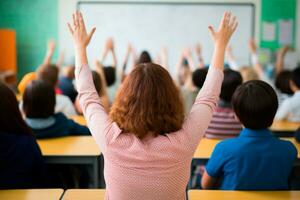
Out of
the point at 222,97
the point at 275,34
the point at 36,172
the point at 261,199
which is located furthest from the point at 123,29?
the point at 261,199

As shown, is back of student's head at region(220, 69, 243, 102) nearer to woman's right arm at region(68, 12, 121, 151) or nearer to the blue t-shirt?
the blue t-shirt

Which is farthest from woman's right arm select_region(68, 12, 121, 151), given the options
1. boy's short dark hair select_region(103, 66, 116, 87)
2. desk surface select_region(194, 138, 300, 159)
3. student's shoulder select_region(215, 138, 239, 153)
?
boy's short dark hair select_region(103, 66, 116, 87)

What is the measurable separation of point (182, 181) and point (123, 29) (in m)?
5.91

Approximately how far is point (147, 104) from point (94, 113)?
0.21 meters

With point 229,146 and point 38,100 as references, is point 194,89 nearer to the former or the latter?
point 38,100

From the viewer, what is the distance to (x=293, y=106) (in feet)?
13.1

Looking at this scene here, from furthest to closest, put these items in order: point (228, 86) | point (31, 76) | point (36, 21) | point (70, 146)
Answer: point (36, 21)
point (31, 76)
point (228, 86)
point (70, 146)

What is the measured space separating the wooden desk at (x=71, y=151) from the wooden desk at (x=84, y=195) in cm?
62

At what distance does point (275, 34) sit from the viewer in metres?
7.38

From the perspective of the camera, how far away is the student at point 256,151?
219cm

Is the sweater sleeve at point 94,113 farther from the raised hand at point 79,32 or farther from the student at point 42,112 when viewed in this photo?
the student at point 42,112

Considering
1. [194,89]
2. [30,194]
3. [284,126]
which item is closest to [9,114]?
[30,194]

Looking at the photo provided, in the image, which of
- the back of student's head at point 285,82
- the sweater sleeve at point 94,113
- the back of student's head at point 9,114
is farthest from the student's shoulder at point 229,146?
the back of student's head at point 285,82

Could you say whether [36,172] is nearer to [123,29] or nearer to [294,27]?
[123,29]
